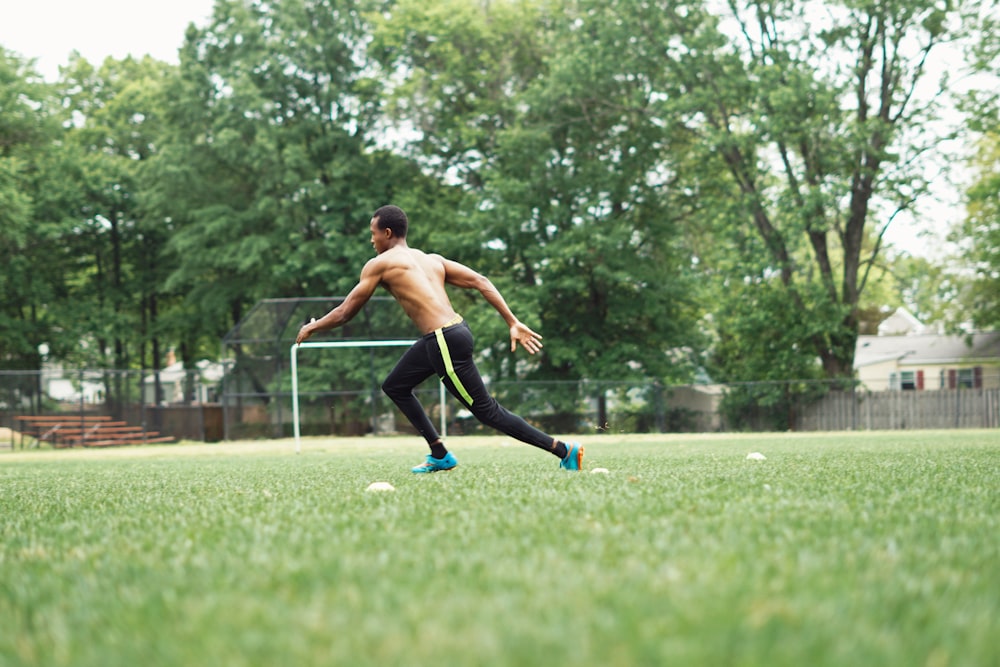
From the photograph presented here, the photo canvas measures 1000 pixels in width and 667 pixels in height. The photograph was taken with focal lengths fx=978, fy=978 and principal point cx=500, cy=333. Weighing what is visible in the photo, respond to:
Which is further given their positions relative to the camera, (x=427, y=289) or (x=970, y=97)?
(x=970, y=97)

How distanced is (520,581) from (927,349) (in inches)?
2091

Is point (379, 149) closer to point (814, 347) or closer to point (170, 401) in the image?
point (170, 401)

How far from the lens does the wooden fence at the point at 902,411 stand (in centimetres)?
3036

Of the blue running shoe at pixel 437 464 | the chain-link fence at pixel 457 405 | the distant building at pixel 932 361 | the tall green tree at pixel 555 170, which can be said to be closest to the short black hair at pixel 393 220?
the blue running shoe at pixel 437 464

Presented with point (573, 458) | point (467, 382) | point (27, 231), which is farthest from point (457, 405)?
point (467, 382)

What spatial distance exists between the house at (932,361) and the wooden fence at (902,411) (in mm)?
11514

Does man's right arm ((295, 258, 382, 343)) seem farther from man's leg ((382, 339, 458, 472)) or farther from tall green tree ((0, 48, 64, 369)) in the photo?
tall green tree ((0, 48, 64, 369))

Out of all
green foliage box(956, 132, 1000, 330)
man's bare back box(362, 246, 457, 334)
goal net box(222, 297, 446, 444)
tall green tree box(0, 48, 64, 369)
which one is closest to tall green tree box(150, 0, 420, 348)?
goal net box(222, 297, 446, 444)

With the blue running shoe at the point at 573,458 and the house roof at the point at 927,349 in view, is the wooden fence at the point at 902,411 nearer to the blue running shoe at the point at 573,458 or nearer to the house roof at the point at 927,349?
the house roof at the point at 927,349

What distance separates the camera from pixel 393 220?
23.0 ft

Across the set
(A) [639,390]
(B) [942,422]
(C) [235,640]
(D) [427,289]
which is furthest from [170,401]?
(C) [235,640]

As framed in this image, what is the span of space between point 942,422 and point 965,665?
32146 millimetres

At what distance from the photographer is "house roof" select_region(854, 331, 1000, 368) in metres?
44.5

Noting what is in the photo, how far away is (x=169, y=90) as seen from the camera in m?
34.6
